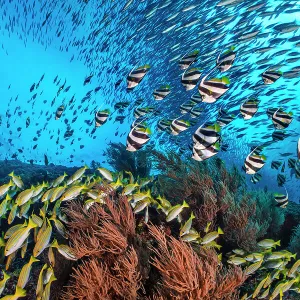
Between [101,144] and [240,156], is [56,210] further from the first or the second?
[101,144]

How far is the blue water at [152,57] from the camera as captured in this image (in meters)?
12.4

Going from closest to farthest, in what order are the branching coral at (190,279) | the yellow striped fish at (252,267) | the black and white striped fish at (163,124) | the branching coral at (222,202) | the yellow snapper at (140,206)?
the branching coral at (190,279) < the yellow striped fish at (252,267) < the yellow snapper at (140,206) < the branching coral at (222,202) < the black and white striped fish at (163,124)

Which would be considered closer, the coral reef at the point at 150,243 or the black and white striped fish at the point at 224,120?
the coral reef at the point at 150,243

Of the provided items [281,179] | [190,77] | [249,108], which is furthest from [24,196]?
[281,179]

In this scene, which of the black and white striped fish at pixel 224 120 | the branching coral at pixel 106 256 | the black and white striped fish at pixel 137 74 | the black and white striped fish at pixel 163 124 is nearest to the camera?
the branching coral at pixel 106 256

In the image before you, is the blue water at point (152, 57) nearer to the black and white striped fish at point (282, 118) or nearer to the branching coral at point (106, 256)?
the black and white striped fish at point (282, 118)

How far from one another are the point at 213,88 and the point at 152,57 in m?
16.6

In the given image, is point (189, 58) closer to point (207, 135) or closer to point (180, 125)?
point (180, 125)

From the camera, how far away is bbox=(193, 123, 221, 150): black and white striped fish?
14.3 ft

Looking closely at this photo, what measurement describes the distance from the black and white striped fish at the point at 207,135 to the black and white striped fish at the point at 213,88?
0.79 m

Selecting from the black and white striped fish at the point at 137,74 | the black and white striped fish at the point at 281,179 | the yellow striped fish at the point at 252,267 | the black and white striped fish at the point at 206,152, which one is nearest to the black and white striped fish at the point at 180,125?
the black and white striped fish at the point at 206,152

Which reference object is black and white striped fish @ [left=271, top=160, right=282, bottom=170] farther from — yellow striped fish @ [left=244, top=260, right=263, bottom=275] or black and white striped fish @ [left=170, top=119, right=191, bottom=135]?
yellow striped fish @ [left=244, top=260, right=263, bottom=275]

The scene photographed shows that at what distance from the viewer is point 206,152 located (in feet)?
16.1

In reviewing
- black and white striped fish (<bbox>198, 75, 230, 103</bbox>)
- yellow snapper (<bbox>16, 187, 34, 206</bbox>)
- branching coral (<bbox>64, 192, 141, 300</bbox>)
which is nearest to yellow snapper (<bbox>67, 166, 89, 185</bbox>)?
branching coral (<bbox>64, 192, 141, 300</bbox>)
